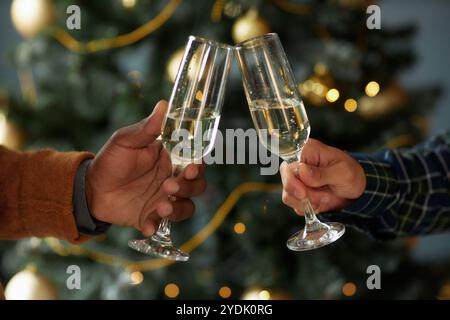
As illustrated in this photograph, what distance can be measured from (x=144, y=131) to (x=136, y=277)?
0.89 meters

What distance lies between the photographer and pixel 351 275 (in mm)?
1816

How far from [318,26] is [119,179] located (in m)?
0.85

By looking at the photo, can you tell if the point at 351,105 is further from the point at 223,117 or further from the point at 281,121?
the point at 281,121

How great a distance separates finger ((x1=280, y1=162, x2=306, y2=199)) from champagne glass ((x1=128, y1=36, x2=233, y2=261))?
12cm

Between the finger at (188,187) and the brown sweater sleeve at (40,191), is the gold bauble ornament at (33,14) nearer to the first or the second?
the brown sweater sleeve at (40,191)

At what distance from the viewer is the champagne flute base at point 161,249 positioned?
2.96ft

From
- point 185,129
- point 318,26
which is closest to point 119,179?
point 185,129

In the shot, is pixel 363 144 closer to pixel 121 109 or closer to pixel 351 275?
pixel 351 275

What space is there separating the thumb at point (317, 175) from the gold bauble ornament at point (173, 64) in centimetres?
74

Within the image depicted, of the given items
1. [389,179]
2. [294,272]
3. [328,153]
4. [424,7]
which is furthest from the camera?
[424,7]

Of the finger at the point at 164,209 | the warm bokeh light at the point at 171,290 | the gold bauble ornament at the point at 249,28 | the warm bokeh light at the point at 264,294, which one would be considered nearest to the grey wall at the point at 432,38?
the gold bauble ornament at the point at 249,28

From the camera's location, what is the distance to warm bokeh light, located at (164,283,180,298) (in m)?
1.81

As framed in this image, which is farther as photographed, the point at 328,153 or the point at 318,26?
the point at 318,26

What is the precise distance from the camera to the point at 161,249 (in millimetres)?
921
